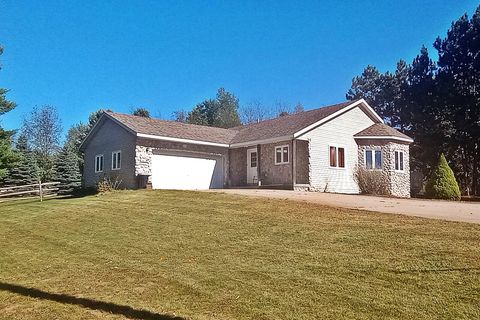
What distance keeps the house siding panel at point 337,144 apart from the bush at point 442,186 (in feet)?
13.6

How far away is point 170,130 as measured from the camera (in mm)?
25578

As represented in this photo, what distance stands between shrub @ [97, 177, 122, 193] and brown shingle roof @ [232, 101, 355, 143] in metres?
7.92

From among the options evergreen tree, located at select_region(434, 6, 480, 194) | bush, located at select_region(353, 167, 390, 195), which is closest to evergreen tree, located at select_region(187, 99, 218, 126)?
evergreen tree, located at select_region(434, 6, 480, 194)

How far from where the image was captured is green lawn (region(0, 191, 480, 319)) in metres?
5.46

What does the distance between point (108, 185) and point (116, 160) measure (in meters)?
2.49

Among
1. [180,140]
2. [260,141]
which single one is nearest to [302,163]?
[260,141]

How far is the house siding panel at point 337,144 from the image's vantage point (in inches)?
920

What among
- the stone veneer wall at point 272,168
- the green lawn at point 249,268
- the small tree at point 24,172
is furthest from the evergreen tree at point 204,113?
the green lawn at point 249,268

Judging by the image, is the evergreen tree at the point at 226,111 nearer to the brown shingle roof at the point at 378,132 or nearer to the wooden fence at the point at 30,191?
the wooden fence at the point at 30,191

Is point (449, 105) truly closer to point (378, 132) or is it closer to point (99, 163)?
point (378, 132)

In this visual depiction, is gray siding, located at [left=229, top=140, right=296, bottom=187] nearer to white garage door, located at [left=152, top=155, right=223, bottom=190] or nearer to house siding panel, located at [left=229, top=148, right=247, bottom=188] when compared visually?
house siding panel, located at [left=229, top=148, right=247, bottom=188]

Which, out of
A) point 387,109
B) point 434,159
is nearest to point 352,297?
point 434,159

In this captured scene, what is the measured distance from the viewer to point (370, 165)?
25.2 m

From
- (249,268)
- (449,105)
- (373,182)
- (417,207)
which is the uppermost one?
(449,105)
